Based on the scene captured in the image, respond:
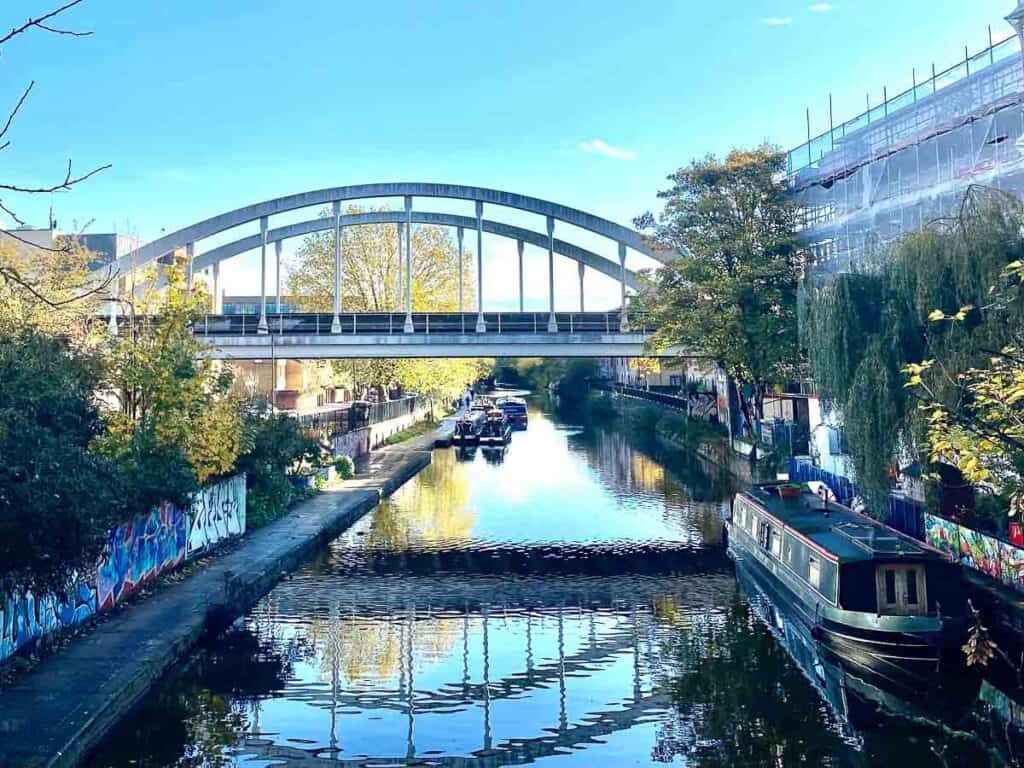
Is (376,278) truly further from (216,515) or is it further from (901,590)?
(901,590)

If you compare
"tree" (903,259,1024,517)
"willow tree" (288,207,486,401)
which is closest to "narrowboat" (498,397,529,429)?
"willow tree" (288,207,486,401)

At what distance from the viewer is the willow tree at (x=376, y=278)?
5541 cm

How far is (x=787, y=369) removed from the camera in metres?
36.2

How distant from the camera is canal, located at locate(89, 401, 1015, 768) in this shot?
11734 millimetres

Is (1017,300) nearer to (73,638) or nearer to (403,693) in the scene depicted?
(403,693)

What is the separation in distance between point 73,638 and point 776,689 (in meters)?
11.9

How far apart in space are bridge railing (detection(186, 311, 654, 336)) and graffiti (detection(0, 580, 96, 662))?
25.8m

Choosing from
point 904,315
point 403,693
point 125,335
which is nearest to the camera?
point 403,693

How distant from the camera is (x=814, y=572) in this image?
55.8 ft

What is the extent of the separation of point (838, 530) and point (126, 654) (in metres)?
13.8

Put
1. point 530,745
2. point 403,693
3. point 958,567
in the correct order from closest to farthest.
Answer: point 530,745
point 403,693
point 958,567

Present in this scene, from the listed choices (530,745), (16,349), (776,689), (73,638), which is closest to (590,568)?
(776,689)

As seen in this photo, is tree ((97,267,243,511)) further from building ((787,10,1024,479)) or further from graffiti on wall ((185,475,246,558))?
building ((787,10,1024,479))

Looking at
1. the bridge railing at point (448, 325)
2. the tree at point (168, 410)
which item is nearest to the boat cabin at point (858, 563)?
the tree at point (168, 410)
